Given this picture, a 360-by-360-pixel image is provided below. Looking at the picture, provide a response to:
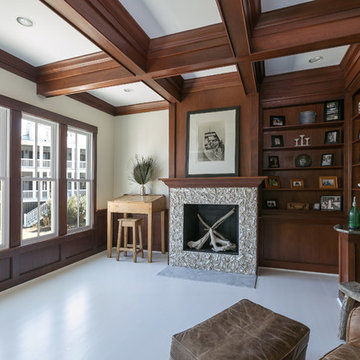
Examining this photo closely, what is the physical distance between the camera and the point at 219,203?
3777mm

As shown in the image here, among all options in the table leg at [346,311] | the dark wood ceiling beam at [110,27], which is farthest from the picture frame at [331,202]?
the dark wood ceiling beam at [110,27]

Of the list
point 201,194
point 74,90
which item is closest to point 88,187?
point 74,90

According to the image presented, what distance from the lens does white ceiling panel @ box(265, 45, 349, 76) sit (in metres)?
3.05

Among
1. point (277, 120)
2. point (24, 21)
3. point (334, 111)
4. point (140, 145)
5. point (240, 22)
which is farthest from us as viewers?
point (140, 145)

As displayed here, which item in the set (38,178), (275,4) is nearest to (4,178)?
(38,178)

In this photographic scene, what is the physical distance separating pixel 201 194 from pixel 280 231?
4.50 feet

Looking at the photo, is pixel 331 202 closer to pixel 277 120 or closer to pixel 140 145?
pixel 277 120

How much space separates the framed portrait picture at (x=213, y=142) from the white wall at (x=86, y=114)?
1889 millimetres

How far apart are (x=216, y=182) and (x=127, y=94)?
90.3 inches

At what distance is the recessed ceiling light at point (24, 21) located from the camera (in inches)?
93.7

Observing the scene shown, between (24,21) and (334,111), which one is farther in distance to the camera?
(334,111)

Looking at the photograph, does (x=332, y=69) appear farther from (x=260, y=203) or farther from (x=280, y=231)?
(x=280, y=231)

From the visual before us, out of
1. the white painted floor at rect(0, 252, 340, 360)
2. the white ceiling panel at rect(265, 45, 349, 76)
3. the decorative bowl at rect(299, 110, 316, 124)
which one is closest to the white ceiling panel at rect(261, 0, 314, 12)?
the white ceiling panel at rect(265, 45, 349, 76)

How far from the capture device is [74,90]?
11.2 ft
